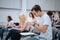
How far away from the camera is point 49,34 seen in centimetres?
319

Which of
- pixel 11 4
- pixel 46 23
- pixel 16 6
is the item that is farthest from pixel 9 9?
pixel 46 23

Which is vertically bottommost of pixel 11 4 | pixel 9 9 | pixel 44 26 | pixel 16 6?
pixel 44 26

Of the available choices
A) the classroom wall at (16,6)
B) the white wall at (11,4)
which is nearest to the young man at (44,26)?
the classroom wall at (16,6)

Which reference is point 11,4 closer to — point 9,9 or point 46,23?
point 9,9

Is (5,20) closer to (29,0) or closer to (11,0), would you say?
(11,0)

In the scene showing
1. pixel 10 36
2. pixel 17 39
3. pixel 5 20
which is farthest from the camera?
pixel 5 20

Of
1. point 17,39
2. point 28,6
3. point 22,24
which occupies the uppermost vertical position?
point 28,6

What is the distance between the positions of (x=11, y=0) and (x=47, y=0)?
205 centimetres

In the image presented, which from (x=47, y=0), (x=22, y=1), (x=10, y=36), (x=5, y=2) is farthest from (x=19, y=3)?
(x=10, y=36)

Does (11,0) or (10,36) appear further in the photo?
(11,0)

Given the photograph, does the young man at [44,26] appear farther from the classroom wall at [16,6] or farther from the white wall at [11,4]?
the white wall at [11,4]

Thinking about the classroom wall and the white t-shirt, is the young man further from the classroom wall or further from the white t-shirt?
the classroom wall

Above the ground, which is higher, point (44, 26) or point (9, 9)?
point (9, 9)

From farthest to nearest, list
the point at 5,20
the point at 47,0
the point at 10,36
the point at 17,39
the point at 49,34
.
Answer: the point at 47,0 → the point at 5,20 → the point at 10,36 → the point at 17,39 → the point at 49,34
